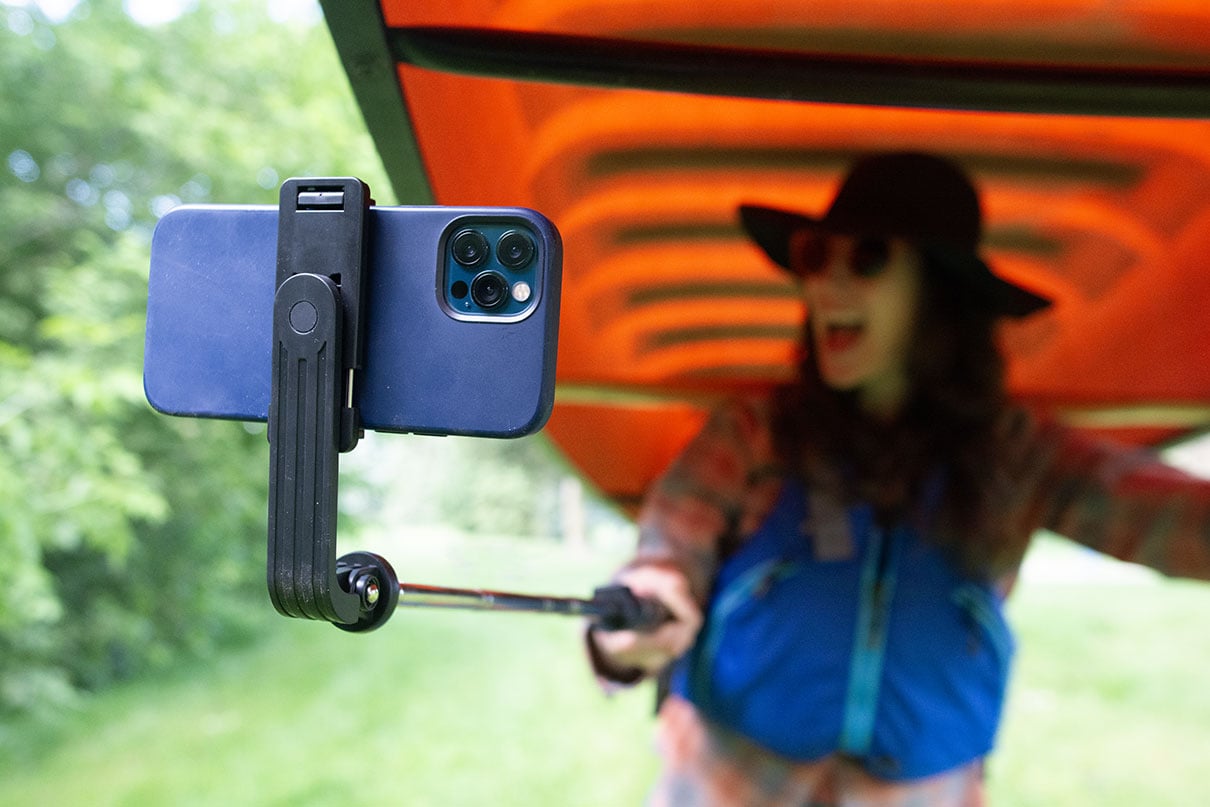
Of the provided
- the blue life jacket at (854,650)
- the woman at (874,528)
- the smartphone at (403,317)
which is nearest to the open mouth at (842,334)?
the woman at (874,528)

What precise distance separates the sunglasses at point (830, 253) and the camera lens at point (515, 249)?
0.92m

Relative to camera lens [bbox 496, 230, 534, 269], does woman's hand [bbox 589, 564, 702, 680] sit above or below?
below

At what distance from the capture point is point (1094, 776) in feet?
18.5

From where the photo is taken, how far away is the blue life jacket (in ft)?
4.85

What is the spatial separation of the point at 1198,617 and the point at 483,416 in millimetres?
9700

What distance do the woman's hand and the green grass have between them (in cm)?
316

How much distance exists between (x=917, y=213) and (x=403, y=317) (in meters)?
1.03

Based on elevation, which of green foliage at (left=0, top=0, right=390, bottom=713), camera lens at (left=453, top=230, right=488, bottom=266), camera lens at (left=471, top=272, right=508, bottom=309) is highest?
camera lens at (left=453, top=230, right=488, bottom=266)

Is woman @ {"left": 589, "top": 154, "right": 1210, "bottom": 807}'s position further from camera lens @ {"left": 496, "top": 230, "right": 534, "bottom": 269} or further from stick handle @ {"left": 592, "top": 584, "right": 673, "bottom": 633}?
camera lens @ {"left": 496, "top": 230, "right": 534, "bottom": 269}

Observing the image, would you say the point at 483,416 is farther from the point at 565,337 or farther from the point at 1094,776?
the point at 1094,776

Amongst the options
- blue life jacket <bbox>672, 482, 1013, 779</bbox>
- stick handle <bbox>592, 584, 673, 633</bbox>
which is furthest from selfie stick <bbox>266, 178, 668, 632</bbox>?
blue life jacket <bbox>672, 482, 1013, 779</bbox>

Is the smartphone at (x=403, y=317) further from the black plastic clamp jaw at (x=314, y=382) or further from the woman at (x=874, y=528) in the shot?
the woman at (x=874, y=528)

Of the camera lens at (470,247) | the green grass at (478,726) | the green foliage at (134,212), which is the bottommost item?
the green grass at (478,726)

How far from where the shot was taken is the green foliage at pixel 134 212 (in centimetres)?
540
